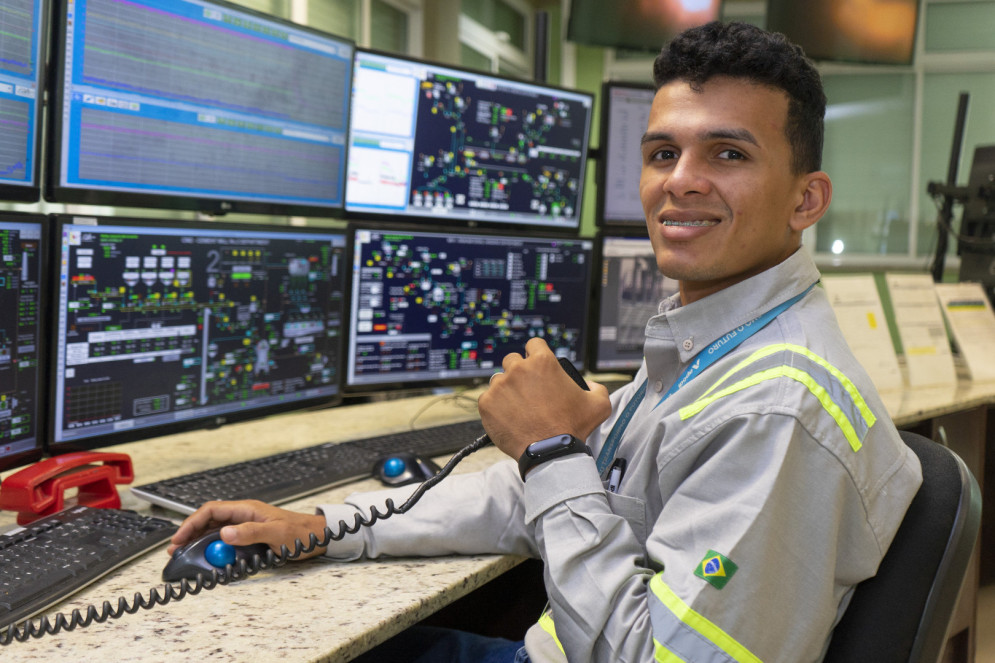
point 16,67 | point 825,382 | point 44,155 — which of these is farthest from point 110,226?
point 825,382

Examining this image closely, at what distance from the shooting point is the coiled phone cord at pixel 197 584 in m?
0.81

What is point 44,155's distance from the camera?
1220 mm

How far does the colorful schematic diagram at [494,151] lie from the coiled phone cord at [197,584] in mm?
891

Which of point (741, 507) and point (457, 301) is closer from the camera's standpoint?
point (741, 507)

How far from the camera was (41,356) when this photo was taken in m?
1.18

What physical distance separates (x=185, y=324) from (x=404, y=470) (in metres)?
0.43

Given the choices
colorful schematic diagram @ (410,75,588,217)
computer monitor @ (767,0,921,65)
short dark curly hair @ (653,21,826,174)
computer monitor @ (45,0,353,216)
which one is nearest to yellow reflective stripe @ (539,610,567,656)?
short dark curly hair @ (653,21,826,174)

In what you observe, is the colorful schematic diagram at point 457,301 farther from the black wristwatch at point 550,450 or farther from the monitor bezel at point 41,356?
the black wristwatch at point 550,450

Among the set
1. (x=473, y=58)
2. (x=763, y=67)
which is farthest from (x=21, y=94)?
(x=473, y=58)

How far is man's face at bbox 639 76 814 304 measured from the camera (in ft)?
3.28

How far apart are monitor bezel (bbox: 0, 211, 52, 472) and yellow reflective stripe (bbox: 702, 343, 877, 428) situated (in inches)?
36.4

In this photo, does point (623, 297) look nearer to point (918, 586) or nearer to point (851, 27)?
point (918, 586)

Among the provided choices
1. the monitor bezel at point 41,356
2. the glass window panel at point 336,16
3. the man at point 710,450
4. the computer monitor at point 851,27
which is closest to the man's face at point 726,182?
the man at point 710,450

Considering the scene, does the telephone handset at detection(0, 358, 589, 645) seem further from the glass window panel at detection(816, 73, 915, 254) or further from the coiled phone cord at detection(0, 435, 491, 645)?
the glass window panel at detection(816, 73, 915, 254)
